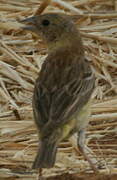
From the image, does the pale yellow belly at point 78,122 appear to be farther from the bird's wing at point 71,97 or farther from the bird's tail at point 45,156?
the bird's tail at point 45,156

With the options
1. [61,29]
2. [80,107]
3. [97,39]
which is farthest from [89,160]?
[97,39]

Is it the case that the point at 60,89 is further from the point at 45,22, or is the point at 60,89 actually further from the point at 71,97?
the point at 45,22

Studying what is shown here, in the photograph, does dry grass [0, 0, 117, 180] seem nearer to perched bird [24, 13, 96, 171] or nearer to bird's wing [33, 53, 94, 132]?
perched bird [24, 13, 96, 171]

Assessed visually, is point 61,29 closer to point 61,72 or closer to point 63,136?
point 61,72

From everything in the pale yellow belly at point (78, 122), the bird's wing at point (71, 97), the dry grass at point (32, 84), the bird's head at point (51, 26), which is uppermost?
the bird's head at point (51, 26)

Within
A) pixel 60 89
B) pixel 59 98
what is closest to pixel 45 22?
pixel 60 89

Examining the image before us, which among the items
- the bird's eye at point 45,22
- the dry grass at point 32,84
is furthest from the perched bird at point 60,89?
the dry grass at point 32,84
